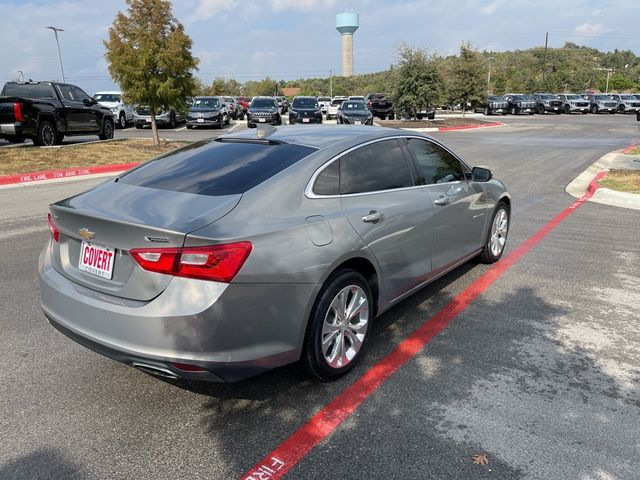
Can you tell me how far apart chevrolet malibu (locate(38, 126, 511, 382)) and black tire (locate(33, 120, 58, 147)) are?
1398 centimetres

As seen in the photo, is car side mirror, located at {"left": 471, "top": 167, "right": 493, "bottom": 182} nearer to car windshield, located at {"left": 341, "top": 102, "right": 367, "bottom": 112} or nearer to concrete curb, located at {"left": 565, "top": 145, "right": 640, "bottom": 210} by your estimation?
concrete curb, located at {"left": 565, "top": 145, "right": 640, "bottom": 210}

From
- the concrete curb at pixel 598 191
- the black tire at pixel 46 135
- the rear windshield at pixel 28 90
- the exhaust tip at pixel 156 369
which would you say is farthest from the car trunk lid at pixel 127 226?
the rear windshield at pixel 28 90

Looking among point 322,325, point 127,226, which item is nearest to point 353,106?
point 322,325

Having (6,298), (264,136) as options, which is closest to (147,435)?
(264,136)

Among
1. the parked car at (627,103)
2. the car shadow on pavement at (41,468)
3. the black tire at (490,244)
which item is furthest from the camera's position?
the parked car at (627,103)

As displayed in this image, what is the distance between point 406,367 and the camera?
3.70 meters

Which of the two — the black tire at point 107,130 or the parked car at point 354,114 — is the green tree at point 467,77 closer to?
the parked car at point 354,114

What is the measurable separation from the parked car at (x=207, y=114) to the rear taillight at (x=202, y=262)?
84.4 feet

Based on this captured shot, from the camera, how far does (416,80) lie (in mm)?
32406

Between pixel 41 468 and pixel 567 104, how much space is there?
57500mm

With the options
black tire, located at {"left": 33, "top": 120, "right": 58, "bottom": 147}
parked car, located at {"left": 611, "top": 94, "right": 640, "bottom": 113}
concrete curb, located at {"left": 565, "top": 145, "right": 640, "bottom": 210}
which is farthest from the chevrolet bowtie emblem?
parked car, located at {"left": 611, "top": 94, "right": 640, "bottom": 113}

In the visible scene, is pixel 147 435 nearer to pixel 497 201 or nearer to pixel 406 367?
pixel 406 367

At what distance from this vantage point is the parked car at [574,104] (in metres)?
51.8

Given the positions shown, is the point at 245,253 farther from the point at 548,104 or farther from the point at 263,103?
the point at 548,104
